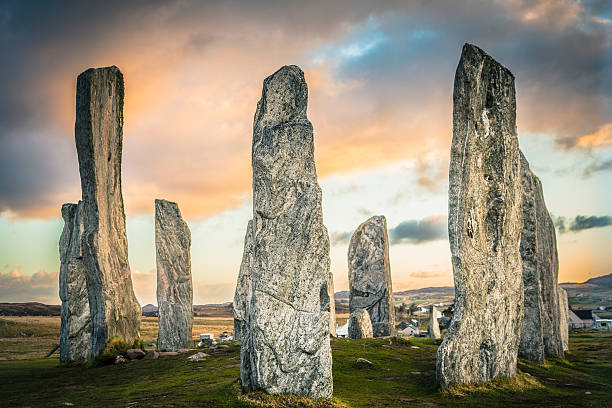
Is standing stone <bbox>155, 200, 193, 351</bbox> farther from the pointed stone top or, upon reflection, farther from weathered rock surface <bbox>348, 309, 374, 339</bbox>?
the pointed stone top

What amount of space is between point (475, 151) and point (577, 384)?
882 cm

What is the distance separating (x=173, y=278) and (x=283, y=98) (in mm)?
15015

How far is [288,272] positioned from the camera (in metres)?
12.1

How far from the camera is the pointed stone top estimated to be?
1322 cm

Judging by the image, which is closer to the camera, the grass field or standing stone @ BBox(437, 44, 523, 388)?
the grass field

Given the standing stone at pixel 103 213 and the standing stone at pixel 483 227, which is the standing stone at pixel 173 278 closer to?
the standing stone at pixel 103 213

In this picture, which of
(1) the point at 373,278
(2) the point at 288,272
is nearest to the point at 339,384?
(2) the point at 288,272

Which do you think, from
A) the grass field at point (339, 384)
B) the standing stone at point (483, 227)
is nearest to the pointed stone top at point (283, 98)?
the standing stone at point (483, 227)

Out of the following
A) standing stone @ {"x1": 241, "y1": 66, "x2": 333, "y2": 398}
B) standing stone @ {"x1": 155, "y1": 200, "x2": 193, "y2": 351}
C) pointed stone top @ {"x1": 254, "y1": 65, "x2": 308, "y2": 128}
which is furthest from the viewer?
standing stone @ {"x1": 155, "y1": 200, "x2": 193, "y2": 351}

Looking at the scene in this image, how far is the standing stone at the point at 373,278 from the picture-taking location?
29.2 metres

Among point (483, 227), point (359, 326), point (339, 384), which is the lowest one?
point (339, 384)

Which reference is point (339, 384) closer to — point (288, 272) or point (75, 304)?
point (288, 272)

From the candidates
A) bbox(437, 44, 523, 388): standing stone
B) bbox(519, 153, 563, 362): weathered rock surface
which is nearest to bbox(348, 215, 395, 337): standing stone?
bbox(519, 153, 563, 362): weathered rock surface

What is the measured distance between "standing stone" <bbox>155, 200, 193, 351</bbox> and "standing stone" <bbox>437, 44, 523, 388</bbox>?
14.4 meters
